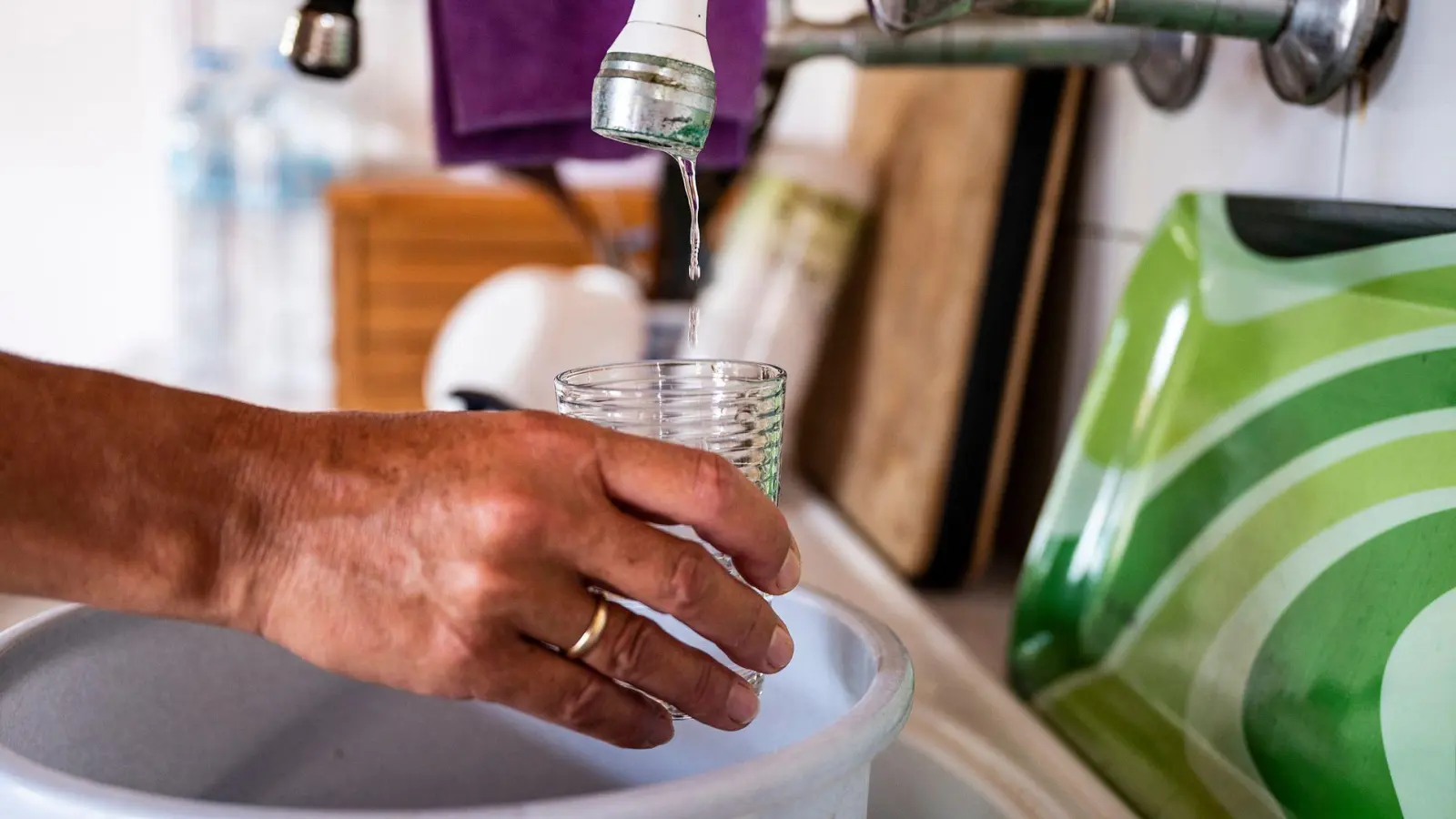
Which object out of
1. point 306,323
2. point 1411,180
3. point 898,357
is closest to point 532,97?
point 898,357

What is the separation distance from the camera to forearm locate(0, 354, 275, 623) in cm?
28

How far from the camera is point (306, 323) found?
258cm

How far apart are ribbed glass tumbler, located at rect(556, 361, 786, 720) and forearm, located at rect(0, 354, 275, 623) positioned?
0.32ft

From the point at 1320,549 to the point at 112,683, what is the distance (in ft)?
1.39

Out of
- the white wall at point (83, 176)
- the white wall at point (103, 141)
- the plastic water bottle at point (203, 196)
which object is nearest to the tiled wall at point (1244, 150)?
the white wall at point (103, 141)

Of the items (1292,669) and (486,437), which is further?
(1292,669)

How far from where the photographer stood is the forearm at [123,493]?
0.28m

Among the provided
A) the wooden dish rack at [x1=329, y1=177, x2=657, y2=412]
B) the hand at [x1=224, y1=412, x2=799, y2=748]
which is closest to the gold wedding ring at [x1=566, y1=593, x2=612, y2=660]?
the hand at [x1=224, y1=412, x2=799, y2=748]

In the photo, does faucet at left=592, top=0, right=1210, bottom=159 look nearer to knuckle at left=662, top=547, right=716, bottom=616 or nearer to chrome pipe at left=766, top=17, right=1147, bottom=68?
chrome pipe at left=766, top=17, right=1147, bottom=68

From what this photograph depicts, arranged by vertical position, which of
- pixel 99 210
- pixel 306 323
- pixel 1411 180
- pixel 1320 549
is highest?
pixel 1411 180

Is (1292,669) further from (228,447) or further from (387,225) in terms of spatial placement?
(387,225)

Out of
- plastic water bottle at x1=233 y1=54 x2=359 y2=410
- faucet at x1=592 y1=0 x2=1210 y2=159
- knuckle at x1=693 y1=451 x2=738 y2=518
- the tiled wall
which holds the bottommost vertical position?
plastic water bottle at x1=233 y1=54 x2=359 y2=410

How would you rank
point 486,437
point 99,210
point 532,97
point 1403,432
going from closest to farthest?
point 486,437 < point 1403,432 < point 532,97 < point 99,210

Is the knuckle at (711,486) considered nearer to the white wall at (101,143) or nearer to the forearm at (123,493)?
the forearm at (123,493)
